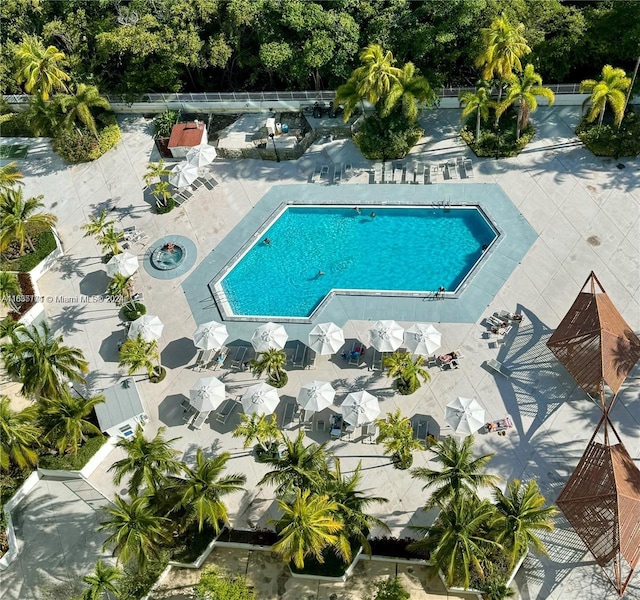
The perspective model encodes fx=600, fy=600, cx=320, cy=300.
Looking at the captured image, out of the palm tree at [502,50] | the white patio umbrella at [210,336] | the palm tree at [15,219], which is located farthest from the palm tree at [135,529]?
the palm tree at [502,50]

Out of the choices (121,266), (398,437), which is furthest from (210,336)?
(398,437)

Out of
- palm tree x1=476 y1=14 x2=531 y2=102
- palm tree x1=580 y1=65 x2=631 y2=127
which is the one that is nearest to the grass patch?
palm tree x1=476 y1=14 x2=531 y2=102

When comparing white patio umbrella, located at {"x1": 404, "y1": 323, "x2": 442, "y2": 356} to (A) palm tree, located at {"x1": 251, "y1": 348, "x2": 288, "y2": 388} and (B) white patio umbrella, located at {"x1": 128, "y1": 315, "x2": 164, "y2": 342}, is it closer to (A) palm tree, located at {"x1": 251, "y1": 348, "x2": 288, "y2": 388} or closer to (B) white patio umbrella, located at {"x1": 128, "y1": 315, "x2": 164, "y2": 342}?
(A) palm tree, located at {"x1": 251, "y1": 348, "x2": 288, "y2": 388}

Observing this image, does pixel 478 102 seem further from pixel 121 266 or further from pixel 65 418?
pixel 65 418

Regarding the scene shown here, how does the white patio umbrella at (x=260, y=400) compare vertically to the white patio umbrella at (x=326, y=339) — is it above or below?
below

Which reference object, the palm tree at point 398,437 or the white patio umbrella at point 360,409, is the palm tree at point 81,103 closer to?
the white patio umbrella at point 360,409
